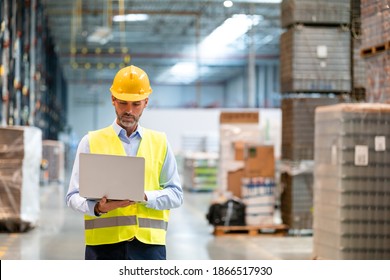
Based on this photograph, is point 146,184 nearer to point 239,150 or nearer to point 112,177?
point 112,177

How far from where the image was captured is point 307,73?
10.8 m

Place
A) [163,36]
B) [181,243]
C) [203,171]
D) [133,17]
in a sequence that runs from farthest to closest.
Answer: [163,36] < [133,17] < [203,171] < [181,243]

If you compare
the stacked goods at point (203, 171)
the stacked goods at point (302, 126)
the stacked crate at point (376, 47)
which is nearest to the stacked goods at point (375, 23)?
the stacked crate at point (376, 47)

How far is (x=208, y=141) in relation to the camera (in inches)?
898

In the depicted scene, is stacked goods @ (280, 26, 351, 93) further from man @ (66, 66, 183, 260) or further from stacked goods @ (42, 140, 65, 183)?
stacked goods @ (42, 140, 65, 183)

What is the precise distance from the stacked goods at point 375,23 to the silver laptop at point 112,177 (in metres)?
3.94

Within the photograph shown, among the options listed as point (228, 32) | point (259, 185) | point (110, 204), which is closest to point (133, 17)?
point (228, 32)

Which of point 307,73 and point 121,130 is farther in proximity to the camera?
point 307,73

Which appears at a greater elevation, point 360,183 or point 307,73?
point 307,73

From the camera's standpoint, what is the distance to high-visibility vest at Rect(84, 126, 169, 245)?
3691 millimetres

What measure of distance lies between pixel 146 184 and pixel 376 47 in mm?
4286

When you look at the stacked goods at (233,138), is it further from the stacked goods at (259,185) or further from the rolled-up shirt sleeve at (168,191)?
the rolled-up shirt sleeve at (168,191)

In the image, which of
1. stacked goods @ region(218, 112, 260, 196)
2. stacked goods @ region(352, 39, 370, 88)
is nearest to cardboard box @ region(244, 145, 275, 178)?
stacked goods @ region(218, 112, 260, 196)
